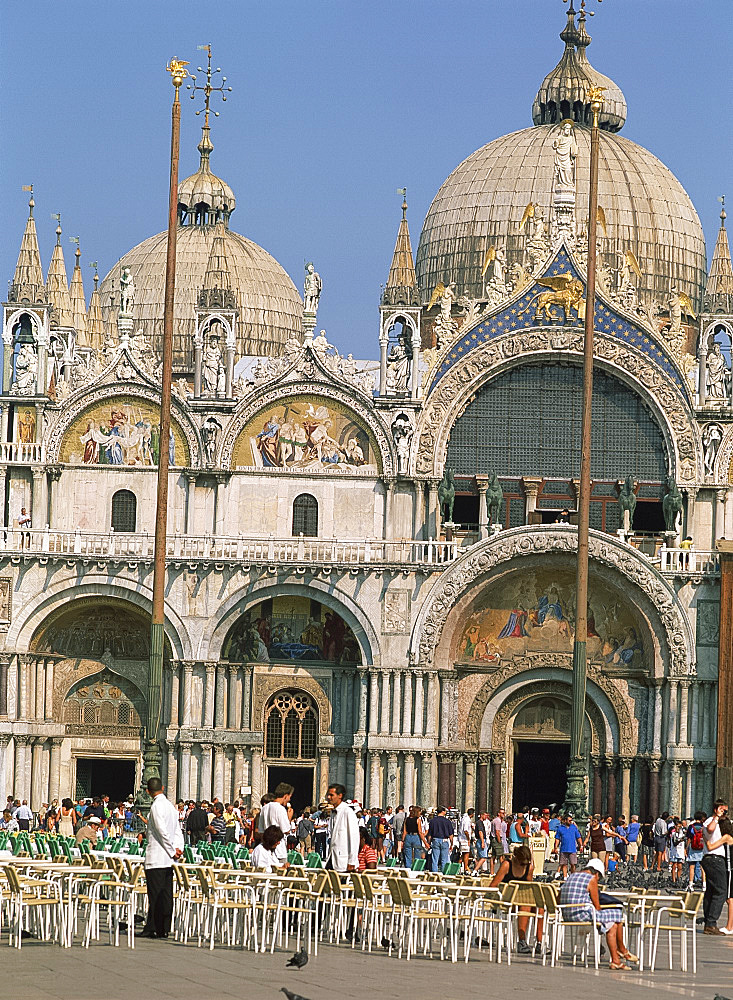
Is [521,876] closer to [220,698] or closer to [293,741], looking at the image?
[220,698]

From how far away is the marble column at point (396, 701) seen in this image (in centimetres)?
5412

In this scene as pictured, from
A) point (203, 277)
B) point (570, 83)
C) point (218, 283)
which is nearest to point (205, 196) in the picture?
point (203, 277)

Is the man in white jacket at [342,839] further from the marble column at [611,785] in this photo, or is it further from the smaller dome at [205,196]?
the smaller dome at [205,196]

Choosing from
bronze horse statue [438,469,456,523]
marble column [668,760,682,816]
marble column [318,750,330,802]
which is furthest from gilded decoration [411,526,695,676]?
marble column [318,750,330,802]

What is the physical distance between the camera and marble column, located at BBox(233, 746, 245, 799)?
2167 inches

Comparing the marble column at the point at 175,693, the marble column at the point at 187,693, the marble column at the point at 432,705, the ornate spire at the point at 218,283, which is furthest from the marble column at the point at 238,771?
the ornate spire at the point at 218,283

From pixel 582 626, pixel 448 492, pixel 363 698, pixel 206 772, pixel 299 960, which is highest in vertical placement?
pixel 448 492

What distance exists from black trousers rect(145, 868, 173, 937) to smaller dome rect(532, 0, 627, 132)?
149 feet

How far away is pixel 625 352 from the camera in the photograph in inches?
2232

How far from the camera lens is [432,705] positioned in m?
54.4

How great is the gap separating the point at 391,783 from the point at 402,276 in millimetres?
13011

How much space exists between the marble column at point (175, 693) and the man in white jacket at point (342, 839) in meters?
25.7

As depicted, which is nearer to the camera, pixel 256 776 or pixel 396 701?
pixel 396 701

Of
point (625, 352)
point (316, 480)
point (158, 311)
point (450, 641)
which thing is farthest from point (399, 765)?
point (158, 311)
